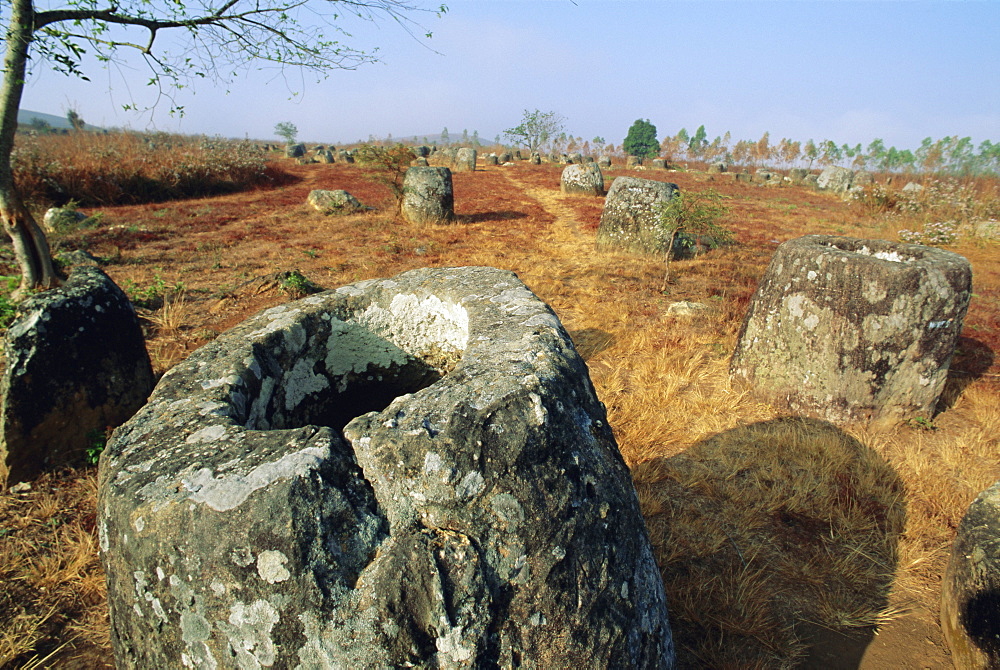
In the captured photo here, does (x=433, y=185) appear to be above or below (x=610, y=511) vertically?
above

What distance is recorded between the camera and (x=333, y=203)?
12680 mm

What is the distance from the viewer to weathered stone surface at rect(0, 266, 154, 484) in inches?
116

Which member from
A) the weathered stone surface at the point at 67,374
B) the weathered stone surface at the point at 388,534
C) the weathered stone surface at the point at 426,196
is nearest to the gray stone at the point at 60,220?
the weathered stone surface at the point at 426,196

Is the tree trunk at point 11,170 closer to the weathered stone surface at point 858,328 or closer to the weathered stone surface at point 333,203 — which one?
the weathered stone surface at point 858,328

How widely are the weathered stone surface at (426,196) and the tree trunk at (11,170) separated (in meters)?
7.19

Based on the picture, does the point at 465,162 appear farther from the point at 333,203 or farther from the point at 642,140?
the point at 642,140

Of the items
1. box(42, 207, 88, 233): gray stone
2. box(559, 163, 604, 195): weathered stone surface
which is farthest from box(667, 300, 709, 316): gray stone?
box(559, 163, 604, 195): weathered stone surface

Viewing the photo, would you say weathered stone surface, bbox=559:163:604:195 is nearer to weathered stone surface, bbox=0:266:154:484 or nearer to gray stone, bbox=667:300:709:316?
gray stone, bbox=667:300:709:316

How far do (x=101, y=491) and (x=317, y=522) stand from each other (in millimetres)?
653

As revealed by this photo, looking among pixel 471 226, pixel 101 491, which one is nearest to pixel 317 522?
pixel 101 491

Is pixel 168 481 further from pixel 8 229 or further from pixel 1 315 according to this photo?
pixel 8 229

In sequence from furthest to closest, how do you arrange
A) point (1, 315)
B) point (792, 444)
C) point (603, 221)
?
point (603, 221) → point (1, 315) → point (792, 444)

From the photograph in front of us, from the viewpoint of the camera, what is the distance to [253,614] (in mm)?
1031

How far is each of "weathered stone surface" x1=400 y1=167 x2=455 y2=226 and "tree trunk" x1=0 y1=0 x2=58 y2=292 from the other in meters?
7.19
